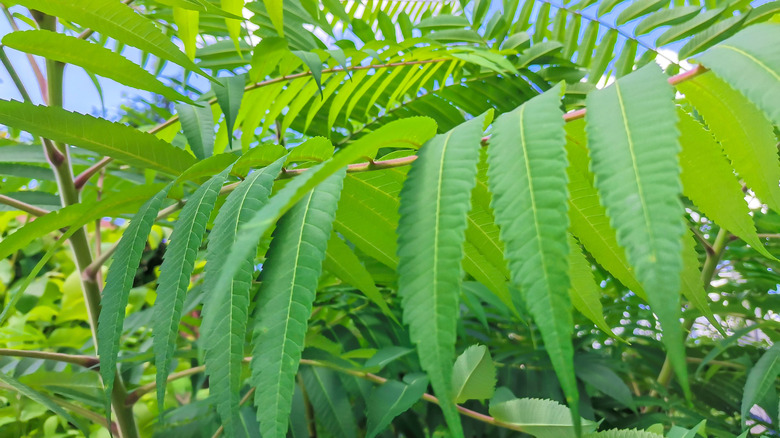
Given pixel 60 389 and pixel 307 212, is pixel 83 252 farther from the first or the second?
pixel 307 212

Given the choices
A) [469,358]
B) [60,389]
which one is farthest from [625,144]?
[60,389]

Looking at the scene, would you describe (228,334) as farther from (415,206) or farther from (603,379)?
(603,379)

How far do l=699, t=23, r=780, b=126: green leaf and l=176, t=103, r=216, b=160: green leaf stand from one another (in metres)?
0.44

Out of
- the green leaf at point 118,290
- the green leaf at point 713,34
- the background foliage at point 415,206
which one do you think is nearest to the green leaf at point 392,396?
the background foliage at point 415,206

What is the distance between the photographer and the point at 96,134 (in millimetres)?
402

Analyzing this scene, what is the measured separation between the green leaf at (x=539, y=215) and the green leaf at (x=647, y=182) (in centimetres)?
2

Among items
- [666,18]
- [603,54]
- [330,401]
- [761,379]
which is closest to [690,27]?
[666,18]

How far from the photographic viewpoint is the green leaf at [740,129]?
292 mm

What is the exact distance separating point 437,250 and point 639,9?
67 cm

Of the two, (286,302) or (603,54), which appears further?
(603,54)

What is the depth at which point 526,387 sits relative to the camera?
2.66ft

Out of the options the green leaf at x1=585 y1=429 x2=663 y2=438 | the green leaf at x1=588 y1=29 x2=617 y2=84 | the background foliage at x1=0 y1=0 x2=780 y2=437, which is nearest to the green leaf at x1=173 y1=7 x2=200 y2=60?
the background foliage at x1=0 y1=0 x2=780 y2=437

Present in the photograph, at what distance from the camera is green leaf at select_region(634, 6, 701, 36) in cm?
68

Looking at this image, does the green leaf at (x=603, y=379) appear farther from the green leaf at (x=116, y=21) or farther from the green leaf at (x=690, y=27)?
the green leaf at (x=116, y=21)
